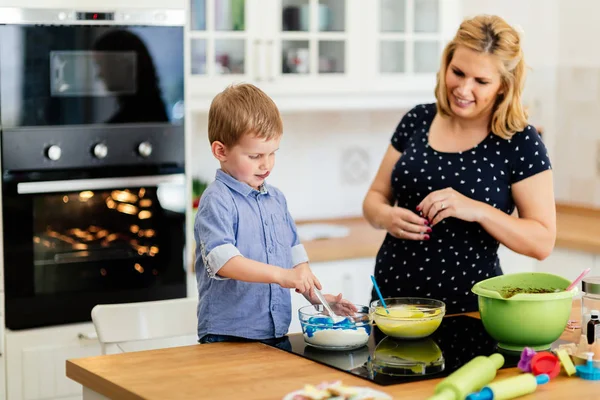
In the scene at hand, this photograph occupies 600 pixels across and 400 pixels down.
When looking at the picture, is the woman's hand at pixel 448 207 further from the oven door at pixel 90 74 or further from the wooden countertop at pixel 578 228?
the wooden countertop at pixel 578 228

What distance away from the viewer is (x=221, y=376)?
5.96 feet

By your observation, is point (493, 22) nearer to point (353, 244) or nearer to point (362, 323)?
point (362, 323)

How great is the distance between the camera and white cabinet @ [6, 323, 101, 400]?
10.1ft

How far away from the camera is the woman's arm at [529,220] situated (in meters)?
2.44

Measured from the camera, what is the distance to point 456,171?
8.38 ft

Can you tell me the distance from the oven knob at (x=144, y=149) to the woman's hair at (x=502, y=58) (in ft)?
3.58

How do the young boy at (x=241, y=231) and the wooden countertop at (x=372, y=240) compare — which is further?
the wooden countertop at (x=372, y=240)

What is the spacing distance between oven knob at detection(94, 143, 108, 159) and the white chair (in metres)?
0.84

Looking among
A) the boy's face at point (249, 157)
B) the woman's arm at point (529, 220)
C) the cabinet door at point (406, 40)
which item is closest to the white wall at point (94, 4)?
the cabinet door at point (406, 40)

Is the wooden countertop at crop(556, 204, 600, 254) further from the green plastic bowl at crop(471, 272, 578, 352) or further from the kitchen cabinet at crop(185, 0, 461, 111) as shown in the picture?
the green plastic bowl at crop(471, 272, 578, 352)

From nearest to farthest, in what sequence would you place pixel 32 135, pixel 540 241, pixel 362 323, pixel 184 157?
1. pixel 362 323
2. pixel 540 241
3. pixel 32 135
4. pixel 184 157

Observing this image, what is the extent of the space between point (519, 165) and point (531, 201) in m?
0.10

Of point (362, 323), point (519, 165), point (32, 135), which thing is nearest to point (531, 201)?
point (519, 165)

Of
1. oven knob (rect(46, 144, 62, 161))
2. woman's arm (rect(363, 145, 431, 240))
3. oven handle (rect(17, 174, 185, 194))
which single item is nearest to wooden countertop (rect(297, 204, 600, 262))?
oven handle (rect(17, 174, 185, 194))
